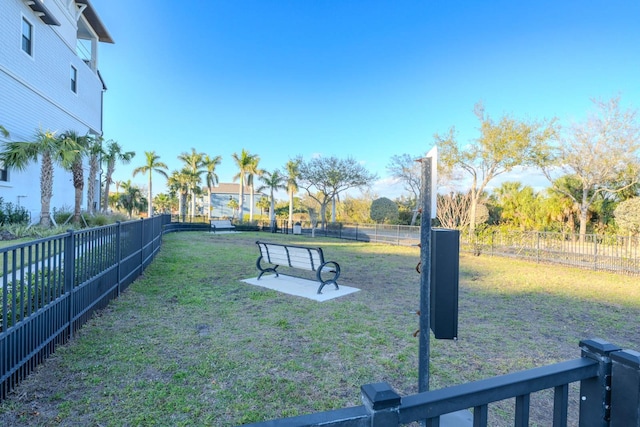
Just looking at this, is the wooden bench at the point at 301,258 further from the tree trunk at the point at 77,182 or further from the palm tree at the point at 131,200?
the palm tree at the point at 131,200

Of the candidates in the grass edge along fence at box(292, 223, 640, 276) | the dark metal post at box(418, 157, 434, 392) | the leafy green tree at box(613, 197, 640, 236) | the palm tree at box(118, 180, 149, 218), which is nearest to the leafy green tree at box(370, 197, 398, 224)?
the grass edge along fence at box(292, 223, 640, 276)

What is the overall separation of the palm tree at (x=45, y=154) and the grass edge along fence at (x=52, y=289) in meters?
8.93

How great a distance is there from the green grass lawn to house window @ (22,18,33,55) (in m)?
13.5

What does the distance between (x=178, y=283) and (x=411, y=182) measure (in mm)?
26064

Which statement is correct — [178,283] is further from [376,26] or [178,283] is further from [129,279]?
[376,26]

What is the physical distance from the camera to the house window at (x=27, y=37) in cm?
1306

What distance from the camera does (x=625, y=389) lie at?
1.12 m

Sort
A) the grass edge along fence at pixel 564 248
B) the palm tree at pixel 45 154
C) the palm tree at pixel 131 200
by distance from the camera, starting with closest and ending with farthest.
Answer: the grass edge along fence at pixel 564 248 → the palm tree at pixel 45 154 → the palm tree at pixel 131 200

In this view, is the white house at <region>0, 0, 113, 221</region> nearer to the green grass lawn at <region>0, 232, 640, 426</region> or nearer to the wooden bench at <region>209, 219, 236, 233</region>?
the wooden bench at <region>209, 219, 236, 233</region>

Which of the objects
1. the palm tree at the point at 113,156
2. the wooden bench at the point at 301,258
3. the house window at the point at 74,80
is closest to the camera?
the wooden bench at the point at 301,258

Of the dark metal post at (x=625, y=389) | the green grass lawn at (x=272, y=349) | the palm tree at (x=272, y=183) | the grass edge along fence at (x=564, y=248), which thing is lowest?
the green grass lawn at (x=272, y=349)

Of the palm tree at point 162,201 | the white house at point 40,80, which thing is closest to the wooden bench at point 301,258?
the white house at point 40,80

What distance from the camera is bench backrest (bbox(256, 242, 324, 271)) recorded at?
6.15 meters

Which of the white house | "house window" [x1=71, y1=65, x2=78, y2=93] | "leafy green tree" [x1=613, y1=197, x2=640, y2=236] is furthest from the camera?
"house window" [x1=71, y1=65, x2=78, y2=93]
